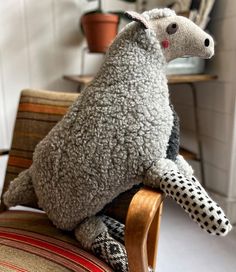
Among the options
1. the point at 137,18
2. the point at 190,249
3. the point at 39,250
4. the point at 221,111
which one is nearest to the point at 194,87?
the point at 221,111

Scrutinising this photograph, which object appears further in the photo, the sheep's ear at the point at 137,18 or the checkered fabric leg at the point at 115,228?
the checkered fabric leg at the point at 115,228

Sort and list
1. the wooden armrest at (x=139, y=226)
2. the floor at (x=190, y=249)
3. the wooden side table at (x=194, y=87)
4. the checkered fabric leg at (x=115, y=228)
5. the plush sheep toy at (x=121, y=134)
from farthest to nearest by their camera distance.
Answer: the wooden side table at (x=194, y=87), the floor at (x=190, y=249), the checkered fabric leg at (x=115, y=228), the plush sheep toy at (x=121, y=134), the wooden armrest at (x=139, y=226)

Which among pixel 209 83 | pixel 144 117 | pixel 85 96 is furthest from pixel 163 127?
pixel 209 83

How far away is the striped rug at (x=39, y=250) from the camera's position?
0.71 meters

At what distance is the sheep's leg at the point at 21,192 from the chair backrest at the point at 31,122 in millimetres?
135

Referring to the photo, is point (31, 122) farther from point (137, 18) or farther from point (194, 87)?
point (194, 87)

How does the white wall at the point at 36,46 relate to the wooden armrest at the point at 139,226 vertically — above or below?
above

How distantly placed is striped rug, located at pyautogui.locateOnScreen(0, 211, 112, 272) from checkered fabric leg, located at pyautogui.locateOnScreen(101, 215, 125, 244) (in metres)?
0.09

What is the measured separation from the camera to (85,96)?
772mm

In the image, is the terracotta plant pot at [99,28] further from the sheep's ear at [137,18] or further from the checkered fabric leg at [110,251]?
the checkered fabric leg at [110,251]

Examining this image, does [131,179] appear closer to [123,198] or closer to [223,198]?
[123,198]

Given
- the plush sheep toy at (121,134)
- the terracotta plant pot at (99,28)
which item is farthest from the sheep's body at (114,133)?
the terracotta plant pot at (99,28)

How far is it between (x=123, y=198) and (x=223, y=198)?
34.7 inches

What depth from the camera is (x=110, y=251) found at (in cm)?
74
